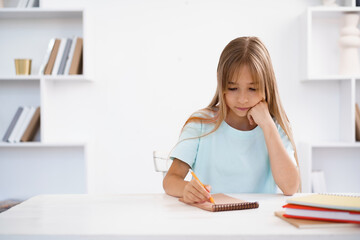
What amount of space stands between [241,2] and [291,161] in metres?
1.79

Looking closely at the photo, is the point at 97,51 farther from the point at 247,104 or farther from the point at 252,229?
the point at 252,229

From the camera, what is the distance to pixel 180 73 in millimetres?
3055

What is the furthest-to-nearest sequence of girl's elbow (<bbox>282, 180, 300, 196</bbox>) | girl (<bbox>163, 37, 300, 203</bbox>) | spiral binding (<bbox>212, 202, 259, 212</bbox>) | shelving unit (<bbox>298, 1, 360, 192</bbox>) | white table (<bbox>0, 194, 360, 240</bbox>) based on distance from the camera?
shelving unit (<bbox>298, 1, 360, 192</bbox>), girl (<bbox>163, 37, 300, 203</bbox>), girl's elbow (<bbox>282, 180, 300, 196</bbox>), spiral binding (<bbox>212, 202, 259, 212</bbox>), white table (<bbox>0, 194, 360, 240</bbox>)

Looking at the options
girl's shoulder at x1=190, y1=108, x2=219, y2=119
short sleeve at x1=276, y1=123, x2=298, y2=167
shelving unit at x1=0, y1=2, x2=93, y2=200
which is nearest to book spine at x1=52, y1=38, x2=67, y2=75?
shelving unit at x1=0, y1=2, x2=93, y2=200

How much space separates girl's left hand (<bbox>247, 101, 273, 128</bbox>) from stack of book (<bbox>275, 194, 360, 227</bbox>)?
1.84ft

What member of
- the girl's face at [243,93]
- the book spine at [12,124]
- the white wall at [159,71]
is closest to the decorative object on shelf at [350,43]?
the white wall at [159,71]

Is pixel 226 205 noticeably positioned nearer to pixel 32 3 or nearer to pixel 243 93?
pixel 243 93

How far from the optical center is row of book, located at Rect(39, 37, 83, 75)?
9.39 feet

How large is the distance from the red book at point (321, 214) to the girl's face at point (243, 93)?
2.09ft

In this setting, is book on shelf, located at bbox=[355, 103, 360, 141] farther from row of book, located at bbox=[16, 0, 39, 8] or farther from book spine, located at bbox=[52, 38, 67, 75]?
row of book, located at bbox=[16, 0, 39, 8]

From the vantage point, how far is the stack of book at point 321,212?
1.00m

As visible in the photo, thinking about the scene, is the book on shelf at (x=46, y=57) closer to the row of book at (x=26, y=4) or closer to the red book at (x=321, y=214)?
the row of book at (x=26, y=4)

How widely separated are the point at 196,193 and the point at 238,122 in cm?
64

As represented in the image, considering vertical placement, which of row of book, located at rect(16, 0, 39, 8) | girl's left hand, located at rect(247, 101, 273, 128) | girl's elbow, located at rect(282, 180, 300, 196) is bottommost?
girl's elbow, located at rect(282, 180, 300, 196)
